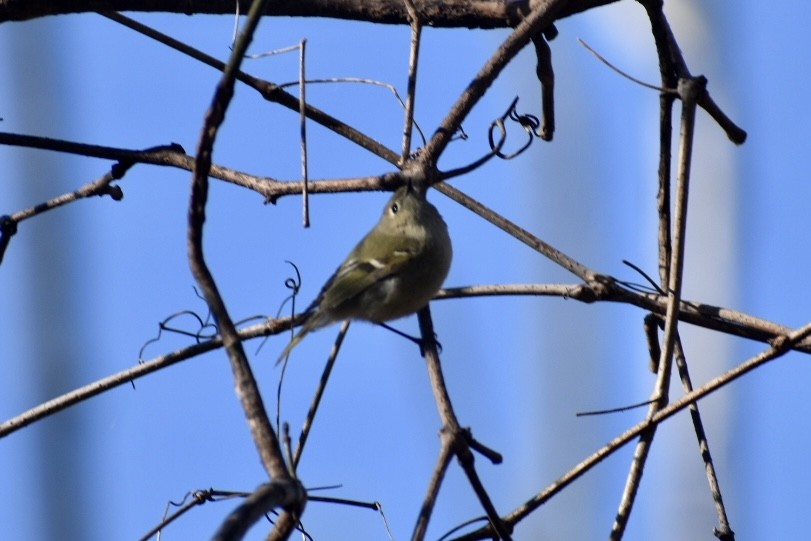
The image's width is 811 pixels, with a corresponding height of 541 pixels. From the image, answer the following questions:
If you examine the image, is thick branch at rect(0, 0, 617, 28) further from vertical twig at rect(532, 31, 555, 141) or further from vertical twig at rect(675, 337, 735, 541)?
vertical twig at rect(675, 337, 735, 541)

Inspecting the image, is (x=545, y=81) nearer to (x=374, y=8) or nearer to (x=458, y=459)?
(x=374, y=8)

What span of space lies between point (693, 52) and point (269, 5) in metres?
4.99

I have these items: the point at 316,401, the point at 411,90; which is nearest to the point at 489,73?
the point at 411,90

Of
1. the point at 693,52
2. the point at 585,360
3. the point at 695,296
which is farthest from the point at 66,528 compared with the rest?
the point at 693,52

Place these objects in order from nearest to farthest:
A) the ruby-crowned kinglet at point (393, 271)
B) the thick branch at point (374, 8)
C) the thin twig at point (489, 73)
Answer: the thin twig at point (489, 73), the thick branch at point (374, 8), the ruby-crowned kinglet at point (393, 271)

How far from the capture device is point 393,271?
7.62 feet

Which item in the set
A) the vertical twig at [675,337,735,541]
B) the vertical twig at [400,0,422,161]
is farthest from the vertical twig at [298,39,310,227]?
the vertical twig at [675,337,735,541]

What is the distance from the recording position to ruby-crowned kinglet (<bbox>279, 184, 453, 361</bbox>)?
2217 mm

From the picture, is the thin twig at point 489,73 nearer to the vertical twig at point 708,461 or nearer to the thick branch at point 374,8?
the thick branch at point 374,8

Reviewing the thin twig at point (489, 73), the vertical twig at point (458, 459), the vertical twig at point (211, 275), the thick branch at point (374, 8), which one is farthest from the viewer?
the thick branch at point (374, 8)

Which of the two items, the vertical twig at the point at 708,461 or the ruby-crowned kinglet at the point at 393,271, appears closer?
the vertical twig at the point at 708,461

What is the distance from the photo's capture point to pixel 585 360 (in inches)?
113

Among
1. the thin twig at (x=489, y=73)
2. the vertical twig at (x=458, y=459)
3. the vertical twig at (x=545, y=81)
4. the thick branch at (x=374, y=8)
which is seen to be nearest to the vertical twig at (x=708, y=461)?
the vertical twig at (x=458, y=459)

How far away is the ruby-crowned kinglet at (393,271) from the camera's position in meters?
2.22
